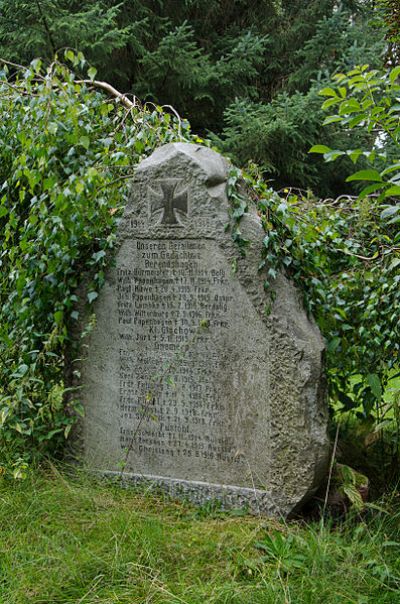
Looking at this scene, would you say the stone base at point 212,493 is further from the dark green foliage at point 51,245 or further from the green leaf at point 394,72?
the green leaf at point 394,72

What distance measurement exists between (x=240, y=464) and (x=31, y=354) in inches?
51.3

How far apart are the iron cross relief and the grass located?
1486mm

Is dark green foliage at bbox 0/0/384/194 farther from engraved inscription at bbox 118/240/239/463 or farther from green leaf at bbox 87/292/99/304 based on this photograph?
green leaf at bbox 87/292/99/304

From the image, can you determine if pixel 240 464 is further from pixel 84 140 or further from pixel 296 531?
pixel 84 140

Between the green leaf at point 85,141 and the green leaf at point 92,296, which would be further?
the green leaf at point 92,296

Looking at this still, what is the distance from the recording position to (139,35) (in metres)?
9.10

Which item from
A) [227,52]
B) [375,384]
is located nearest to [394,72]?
[375,384]

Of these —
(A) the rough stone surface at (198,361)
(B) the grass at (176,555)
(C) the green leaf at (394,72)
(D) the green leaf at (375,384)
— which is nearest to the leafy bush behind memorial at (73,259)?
(D) the green leaf at (375,384)

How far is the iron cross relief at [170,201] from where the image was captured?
3.85 metres

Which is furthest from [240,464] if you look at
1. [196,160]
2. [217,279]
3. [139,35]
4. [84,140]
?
[139,35]

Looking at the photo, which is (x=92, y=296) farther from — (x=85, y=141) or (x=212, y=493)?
(x=212, y=493)

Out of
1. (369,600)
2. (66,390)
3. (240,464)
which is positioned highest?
(66,390)

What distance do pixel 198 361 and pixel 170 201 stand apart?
2.83 ft

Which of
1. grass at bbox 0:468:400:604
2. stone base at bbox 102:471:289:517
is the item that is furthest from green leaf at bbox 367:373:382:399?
stone base at bbox 102:471:289:517
